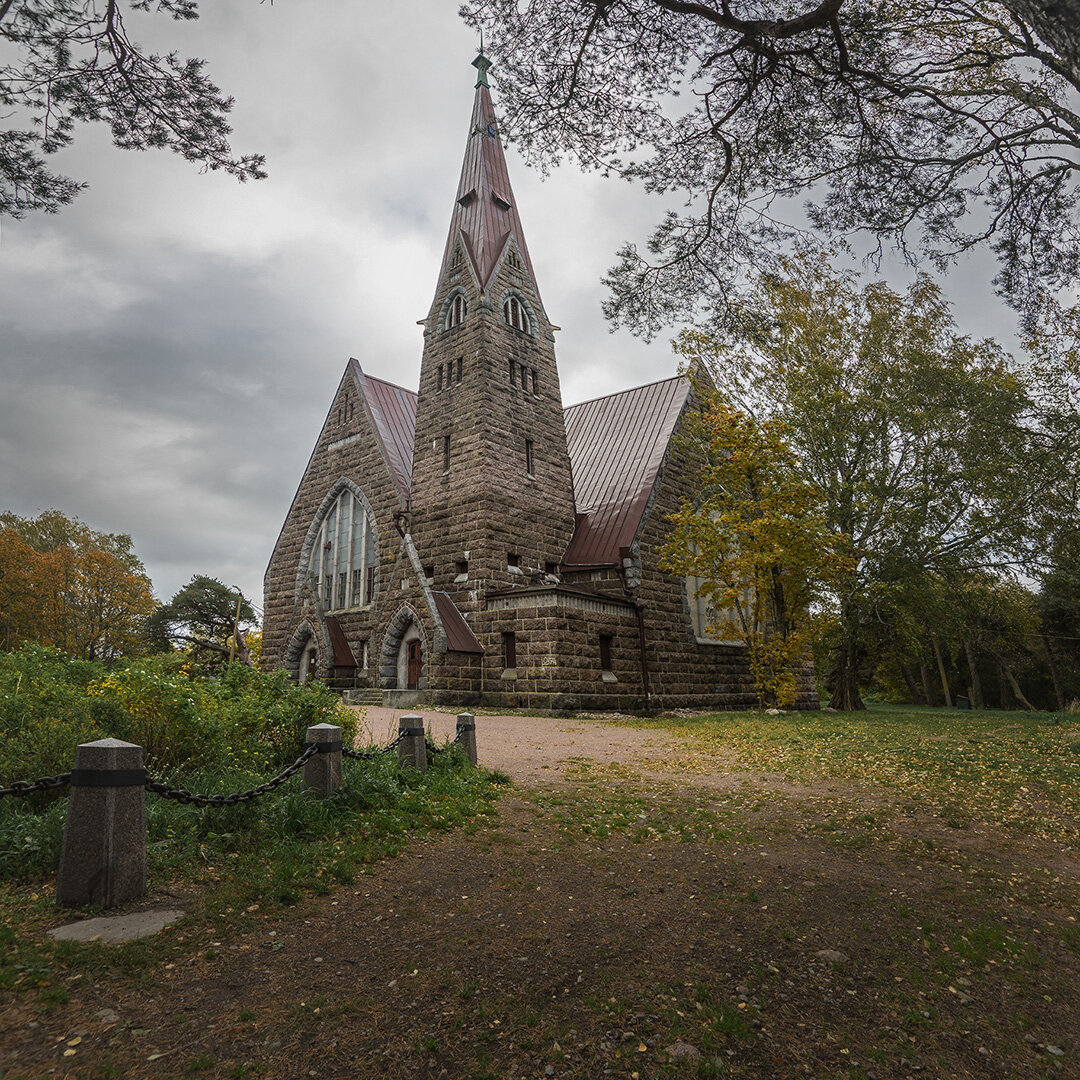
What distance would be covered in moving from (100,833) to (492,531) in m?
16.2

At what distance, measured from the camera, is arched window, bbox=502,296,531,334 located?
2278 cm

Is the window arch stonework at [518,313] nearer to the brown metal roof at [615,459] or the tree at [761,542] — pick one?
the brown metal roof at [615,459]

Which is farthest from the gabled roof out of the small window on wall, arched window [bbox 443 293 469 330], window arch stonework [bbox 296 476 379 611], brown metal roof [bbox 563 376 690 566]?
arched window [bbox 443 293 469 330]

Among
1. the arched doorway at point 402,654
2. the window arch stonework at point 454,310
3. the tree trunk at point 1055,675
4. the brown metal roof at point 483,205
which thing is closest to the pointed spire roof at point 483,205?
the brown metal roof at point 483,205

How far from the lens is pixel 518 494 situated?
20.9 metres

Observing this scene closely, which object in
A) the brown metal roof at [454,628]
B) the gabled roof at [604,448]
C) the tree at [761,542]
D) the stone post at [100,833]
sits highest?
the gabled roof at [604,448]

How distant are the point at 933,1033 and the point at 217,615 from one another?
140ft

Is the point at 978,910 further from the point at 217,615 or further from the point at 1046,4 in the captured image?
the point at 217,615

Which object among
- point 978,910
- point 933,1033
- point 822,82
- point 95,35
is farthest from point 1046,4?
point 95,35

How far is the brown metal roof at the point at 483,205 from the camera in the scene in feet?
76.4

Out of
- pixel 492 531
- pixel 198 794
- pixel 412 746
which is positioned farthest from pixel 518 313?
pixel 198 794

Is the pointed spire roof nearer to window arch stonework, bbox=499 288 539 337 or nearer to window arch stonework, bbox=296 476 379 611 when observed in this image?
window arch stonework, bbox=499 288 539 337

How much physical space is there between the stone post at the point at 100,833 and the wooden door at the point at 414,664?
A: 1589cm

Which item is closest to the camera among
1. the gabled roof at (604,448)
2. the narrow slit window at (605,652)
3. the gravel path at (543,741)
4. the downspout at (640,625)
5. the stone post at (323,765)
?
the stone post at (323,765)
